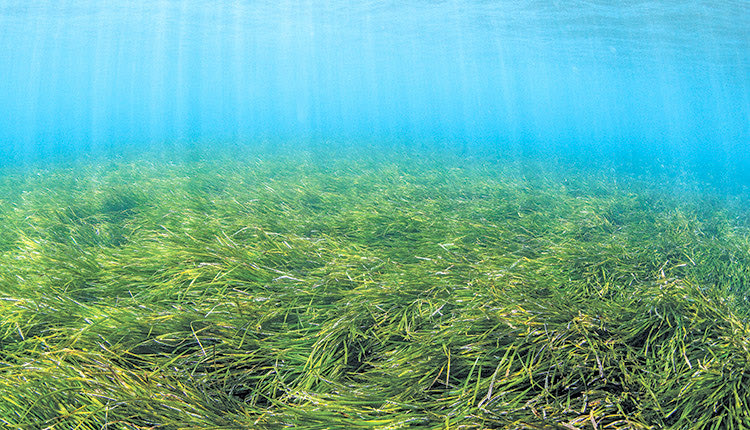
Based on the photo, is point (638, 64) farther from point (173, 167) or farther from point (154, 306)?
point (154, 306)

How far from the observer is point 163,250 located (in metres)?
3.26

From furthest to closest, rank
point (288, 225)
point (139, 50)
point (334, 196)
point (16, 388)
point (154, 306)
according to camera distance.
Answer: point (139, 50) < point (334, 196) < point (288, 225) < point (154, 306) < point (16, 388)

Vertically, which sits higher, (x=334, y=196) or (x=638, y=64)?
(x=638, y=64)

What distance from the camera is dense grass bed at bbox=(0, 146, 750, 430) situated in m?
1.74

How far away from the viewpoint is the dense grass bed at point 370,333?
174 cm

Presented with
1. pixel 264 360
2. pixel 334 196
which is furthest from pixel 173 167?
pixel 264 360

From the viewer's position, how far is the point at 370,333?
237 centimetres

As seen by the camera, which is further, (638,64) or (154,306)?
(638,64)

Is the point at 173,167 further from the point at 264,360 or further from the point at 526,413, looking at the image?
the point at 526,413

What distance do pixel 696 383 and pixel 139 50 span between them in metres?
61.7

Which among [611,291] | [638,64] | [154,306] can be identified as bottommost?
[611,291]

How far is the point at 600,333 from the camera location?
2.25 meters

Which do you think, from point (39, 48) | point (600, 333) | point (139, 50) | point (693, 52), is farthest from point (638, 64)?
point (39, 48)

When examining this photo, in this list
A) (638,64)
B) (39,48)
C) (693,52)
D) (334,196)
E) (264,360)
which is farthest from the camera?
(39,48)
